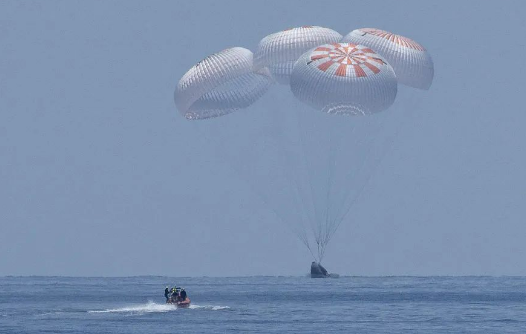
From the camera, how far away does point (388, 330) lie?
2067 inches

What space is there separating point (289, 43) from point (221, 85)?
4.21 m

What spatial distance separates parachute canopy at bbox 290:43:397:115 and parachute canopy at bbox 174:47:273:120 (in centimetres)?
313

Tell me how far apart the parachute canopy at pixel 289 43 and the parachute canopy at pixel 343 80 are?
1.48 m

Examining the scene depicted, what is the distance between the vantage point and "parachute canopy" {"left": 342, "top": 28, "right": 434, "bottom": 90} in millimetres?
54344

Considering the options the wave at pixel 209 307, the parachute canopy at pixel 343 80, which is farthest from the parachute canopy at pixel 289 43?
the wave at pixel 209 307

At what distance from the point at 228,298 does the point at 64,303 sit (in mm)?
9795

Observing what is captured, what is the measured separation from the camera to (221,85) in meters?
57.2

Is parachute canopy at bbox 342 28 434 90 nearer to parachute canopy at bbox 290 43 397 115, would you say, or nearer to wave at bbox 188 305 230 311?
parachute canopy at bbox 290 43 397 115

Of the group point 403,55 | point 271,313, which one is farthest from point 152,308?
point 403,55

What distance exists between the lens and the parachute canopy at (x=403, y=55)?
54.3m

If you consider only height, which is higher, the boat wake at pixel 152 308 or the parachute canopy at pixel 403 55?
the parachute canopy at pixel 403 55

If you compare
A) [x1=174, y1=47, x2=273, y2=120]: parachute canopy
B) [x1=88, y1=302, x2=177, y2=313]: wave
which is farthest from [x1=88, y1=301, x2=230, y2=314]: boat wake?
[x1=174, y1=47, x2=273, y2=120]: parachute canopy

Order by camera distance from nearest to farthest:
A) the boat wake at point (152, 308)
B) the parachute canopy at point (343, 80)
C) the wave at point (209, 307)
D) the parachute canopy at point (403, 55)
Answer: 1. the parachute canopy at point (343, 80)
2. the parachute canopy at point (403, 55)
3. the boat wake at point (152, 308)
4. the wave at point (209, 307)

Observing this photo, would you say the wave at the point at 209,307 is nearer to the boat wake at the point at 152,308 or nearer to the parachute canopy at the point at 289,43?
the boat wake at the point at 152,308
